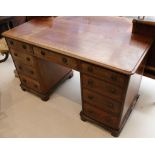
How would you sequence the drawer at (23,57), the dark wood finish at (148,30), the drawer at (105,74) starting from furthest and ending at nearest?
1. the drawer at (23,57)
2. the dark wood finish at (148,30)
3. the drawer at (105,74)

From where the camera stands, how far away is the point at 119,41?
139 centimetres

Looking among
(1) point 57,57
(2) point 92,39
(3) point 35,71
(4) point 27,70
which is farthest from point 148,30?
(4) point 27,70

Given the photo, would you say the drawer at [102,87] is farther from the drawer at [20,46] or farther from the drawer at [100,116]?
the drawer at [20,46]

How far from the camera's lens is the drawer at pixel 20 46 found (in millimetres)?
1588

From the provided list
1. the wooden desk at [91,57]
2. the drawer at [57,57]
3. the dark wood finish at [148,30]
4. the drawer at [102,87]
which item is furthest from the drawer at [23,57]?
the dark wood finish at [148,30]

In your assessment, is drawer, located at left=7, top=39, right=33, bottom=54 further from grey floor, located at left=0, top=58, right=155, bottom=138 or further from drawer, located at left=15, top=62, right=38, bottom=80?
grey floor, located at left=0, top=58, right=155, bottom=138

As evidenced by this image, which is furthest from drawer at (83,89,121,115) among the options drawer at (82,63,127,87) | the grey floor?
the grey floor

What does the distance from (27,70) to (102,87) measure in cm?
87

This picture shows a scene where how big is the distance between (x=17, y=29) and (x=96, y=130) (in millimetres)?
1203

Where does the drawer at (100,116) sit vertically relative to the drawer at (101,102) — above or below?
below

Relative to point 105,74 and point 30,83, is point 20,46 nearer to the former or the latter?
point 30,83

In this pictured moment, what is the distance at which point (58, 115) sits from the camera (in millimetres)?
1811

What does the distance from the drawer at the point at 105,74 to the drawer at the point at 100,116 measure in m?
0.37
